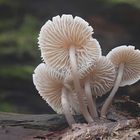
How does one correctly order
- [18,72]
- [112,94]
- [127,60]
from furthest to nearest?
[18,72]
[127,60]
[112,94]

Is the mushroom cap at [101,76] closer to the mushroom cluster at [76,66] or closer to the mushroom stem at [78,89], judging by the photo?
the mushroom cluster at [76,66]

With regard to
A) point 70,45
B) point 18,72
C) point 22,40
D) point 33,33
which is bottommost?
point 70,45

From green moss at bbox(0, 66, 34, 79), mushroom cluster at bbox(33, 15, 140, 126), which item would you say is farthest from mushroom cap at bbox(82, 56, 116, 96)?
green moss at bbox(0, 66, 34, 79)

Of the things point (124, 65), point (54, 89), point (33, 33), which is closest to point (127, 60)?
point (124, 65)

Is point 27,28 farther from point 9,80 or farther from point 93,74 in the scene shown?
point 93,74

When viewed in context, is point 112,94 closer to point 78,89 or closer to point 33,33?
point 78,89

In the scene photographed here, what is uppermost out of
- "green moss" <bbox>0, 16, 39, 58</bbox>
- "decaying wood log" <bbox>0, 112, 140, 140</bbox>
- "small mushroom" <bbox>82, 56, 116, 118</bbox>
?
"green moss" <bbox>0, 16, 39, 58</bbox>

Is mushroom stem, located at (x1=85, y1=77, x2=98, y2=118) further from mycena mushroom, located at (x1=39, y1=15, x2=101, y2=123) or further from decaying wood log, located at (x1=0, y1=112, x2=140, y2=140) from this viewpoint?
decaying wood log, located at (x1=0, y1=112, x2=140, y2=140)
